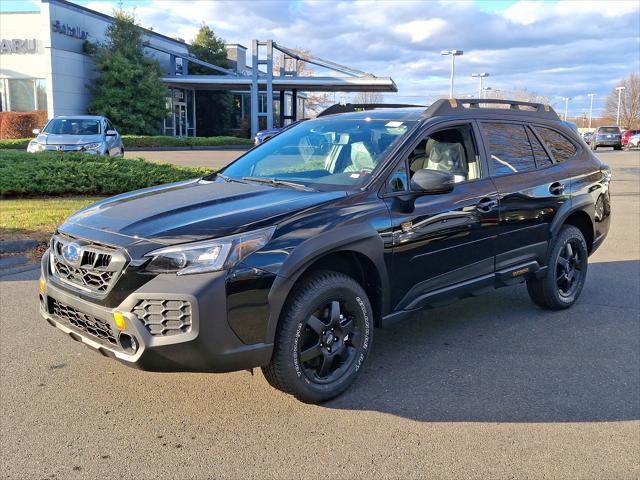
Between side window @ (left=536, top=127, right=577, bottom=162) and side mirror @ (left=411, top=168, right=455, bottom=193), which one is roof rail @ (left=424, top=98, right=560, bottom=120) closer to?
Result: side window @ (left=536, top=127, right=577, bottom=162)

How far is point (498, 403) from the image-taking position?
3.77m

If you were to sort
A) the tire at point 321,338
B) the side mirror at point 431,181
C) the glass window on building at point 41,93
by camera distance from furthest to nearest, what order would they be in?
the glass window on building at point 41,93 → the side mirror at point 431,181 → the tire at point 321,338

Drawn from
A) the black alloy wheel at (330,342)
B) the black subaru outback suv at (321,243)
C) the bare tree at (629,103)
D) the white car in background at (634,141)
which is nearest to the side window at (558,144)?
the black subaru outback suv at (321,243)

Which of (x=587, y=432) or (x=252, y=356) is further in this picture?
(x=587, y=432)

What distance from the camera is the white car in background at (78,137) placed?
15.6 m

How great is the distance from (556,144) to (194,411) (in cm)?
408

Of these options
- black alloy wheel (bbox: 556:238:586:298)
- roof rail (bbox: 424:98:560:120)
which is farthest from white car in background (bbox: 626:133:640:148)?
black alloy wheel (bbox: 556:238:586:298)

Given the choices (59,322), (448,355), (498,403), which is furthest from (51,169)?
(498,403)

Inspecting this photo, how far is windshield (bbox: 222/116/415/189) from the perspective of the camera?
4191mm

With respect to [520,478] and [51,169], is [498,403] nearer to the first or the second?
[520,478]

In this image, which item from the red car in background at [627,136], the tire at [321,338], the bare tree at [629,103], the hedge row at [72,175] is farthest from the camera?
the bare tree at [629,103]

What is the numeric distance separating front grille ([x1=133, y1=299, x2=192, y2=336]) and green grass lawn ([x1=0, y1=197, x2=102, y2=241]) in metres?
5.45

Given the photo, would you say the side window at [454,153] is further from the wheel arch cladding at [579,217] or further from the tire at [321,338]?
the tire at [321,338]

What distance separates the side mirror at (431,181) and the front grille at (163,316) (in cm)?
178
